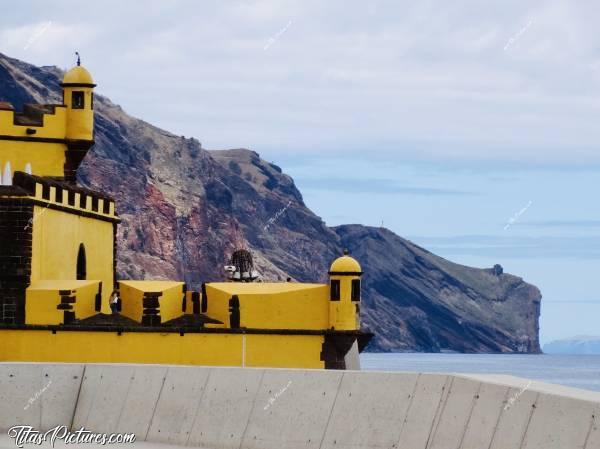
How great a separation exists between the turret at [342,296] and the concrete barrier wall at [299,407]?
1712 centimetres

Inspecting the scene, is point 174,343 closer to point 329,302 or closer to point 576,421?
point 329,302

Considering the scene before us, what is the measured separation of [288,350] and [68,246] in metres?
6.73

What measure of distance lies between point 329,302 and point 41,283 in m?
7.38

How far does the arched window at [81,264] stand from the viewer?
4628 cm

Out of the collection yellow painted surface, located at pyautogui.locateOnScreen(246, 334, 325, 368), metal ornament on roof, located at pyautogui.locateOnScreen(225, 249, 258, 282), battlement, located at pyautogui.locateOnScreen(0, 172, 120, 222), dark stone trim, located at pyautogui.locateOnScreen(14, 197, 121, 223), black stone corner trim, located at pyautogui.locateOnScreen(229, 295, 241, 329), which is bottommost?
yellow painted surface, located at pyautogui.locateOnScreen(246, 334, 325, 368)

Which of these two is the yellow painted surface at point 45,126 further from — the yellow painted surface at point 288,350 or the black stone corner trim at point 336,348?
the black stone corner trim at point 336,348

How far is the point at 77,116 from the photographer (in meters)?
47.6

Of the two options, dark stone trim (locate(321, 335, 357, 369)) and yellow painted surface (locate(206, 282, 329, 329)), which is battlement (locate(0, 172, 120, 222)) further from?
dark stone trim (locate(321, 335, 357, 369))

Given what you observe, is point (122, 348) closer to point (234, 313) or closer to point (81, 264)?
point (234, 313)

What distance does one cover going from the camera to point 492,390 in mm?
21219

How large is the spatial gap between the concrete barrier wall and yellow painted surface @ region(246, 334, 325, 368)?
1639cm

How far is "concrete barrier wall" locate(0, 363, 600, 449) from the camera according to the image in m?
20.4

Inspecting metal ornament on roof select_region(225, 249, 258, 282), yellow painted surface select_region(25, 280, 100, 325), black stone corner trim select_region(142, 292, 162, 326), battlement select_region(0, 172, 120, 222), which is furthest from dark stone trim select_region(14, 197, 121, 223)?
metal ornament on roof select_region(225, 249, 258, 282)

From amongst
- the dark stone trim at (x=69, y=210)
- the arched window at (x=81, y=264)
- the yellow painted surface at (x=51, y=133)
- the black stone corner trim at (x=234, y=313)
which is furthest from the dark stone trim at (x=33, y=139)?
the black stone corner trim at (x=234, y=313)
